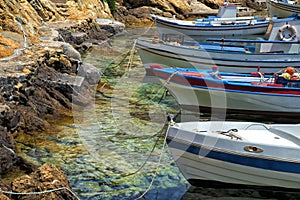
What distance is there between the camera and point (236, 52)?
21.1 m

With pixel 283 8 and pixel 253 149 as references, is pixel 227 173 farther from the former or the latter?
pixel 283 8

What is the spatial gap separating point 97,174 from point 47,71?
6814mm

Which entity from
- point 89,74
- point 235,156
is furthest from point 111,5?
point 235,156

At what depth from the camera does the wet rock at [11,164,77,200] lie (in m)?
9.03

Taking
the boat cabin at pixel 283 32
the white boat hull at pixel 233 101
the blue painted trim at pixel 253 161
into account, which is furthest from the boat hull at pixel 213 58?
the blue painted trim at pixel 253 161

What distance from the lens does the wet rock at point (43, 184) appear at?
356 inches

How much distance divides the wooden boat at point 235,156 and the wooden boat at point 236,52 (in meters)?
8.85

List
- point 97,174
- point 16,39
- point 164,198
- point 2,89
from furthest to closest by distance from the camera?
point 16,39, point 2,89, point 97,174, point 164,198

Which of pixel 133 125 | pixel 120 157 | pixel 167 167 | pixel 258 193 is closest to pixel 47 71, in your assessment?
pixel 133 125

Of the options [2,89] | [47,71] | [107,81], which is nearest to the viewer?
[2,89]

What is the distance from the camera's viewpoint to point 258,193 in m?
11.1

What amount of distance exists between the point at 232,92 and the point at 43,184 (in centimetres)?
921

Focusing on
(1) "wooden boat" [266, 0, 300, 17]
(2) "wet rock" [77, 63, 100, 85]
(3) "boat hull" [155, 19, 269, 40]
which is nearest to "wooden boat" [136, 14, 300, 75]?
(2) "wet rock" [77, 63, 100, 85]

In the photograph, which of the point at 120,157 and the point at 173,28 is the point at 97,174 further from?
the point at 173,28
